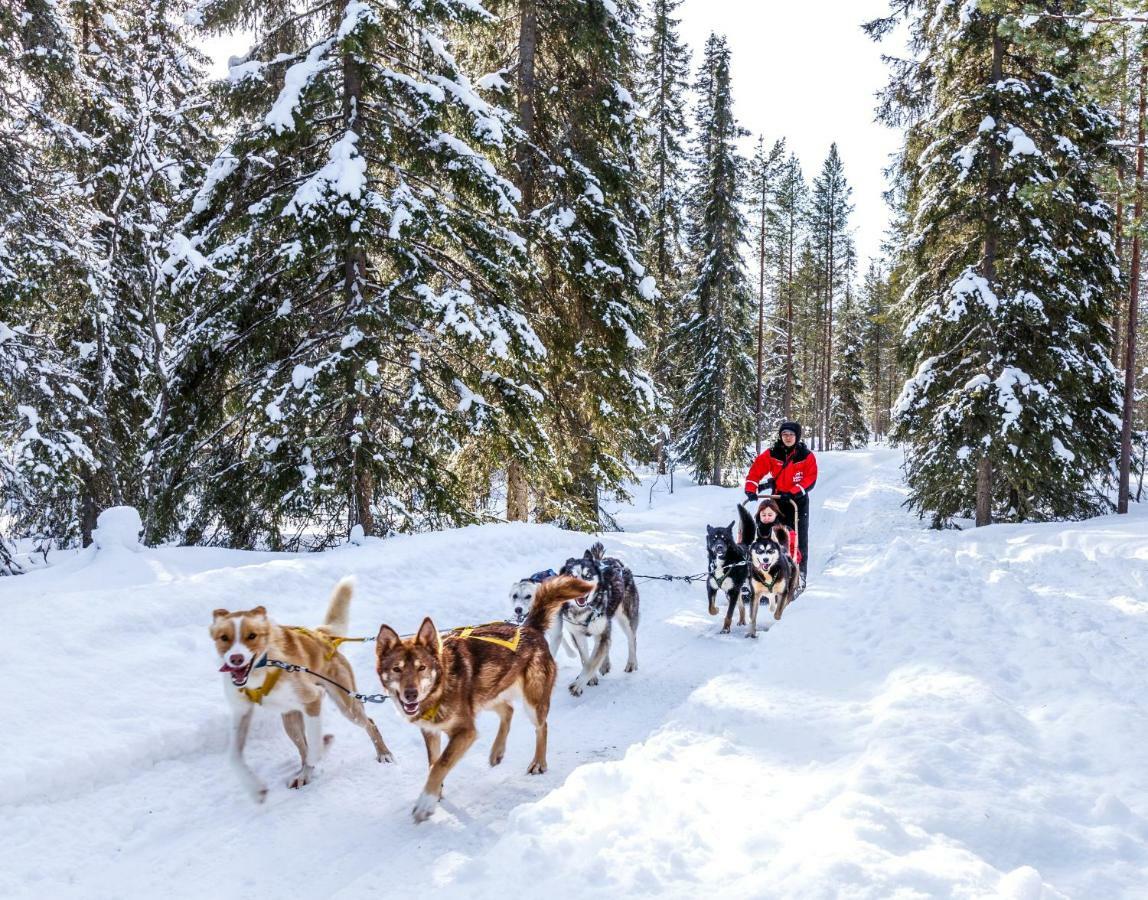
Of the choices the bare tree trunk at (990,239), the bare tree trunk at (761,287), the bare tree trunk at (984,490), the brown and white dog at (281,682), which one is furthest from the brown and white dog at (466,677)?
the bare tree trunk at (761,287)

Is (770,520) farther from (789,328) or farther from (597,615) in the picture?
(789,328)

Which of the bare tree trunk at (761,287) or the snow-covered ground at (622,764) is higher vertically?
the bare tree trunk at (761,287)

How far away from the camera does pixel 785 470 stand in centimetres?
1052

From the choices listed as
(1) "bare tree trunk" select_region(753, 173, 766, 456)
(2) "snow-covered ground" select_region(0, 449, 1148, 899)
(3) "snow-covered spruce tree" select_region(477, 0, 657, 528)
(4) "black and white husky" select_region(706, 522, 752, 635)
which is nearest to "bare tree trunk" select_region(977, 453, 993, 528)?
(2) "snow-covered ground" select_region(0, 449, 1148, 899)

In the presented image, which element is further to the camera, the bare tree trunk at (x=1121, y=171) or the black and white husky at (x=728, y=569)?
the bare tree trunk at (x=1121, y=171)

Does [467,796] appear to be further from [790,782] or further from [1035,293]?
[1035,293]

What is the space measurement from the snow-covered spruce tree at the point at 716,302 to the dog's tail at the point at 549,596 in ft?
83.2

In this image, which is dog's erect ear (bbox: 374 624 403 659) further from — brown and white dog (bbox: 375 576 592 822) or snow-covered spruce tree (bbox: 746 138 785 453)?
snow-covered spruce tree (bbox: 746 138 785 453)

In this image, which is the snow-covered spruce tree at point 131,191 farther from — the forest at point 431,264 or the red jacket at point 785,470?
the red jacket at point 785,470

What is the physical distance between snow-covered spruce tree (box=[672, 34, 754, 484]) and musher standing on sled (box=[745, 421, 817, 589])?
19465 mm

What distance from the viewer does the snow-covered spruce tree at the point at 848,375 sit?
193 ft

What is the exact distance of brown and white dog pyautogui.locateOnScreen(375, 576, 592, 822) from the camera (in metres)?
4.10

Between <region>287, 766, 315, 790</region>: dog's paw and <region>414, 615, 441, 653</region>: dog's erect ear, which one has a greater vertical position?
<region>414, 615, 441, 653</region>: dog's erect ear

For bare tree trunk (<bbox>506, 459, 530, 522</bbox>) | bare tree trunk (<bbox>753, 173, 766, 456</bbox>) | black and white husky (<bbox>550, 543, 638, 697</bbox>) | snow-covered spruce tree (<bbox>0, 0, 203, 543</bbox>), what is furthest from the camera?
bare tree trunk (<bbox>753, 173, 766, 456</bbox>)
